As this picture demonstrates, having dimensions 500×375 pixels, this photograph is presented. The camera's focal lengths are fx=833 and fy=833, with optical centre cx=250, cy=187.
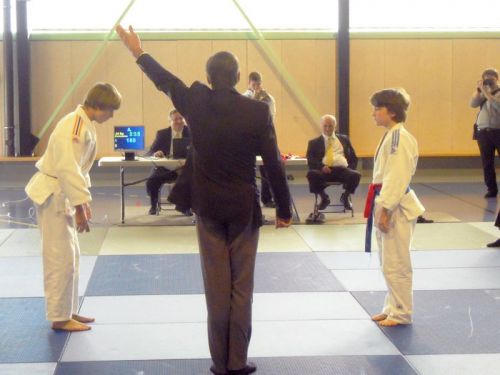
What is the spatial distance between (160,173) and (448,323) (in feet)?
18.1

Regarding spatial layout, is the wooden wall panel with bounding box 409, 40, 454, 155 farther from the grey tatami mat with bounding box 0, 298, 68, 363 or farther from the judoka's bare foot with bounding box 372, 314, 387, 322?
the grey tatami mat with bounding box 0, 298, 68, 363

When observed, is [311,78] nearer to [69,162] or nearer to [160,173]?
[160,173]

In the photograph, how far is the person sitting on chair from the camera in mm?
10172

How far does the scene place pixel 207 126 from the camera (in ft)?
13.3

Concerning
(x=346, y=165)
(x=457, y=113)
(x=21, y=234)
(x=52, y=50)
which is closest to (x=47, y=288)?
(x=21, y=234)

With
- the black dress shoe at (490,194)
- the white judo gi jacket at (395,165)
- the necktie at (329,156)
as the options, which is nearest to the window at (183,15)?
the black dress shoe at (490,194)

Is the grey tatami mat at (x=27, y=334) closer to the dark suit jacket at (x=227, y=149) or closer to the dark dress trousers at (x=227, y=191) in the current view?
the dark dress trousers at (x=227, y=191)

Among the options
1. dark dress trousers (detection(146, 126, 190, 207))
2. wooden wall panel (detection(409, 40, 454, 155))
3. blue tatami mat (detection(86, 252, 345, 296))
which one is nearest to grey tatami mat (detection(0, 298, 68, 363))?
blue tatami mat (detection(86, 252, 345, 296))

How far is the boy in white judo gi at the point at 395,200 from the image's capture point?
502cm

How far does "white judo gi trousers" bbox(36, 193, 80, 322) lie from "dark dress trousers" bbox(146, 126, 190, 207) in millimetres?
5035

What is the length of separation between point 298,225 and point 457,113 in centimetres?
677

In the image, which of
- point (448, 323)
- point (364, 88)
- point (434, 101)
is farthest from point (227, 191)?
point (434, 101)

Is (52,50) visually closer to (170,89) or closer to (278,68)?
(278,68)

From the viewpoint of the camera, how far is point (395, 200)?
16.4 ft
